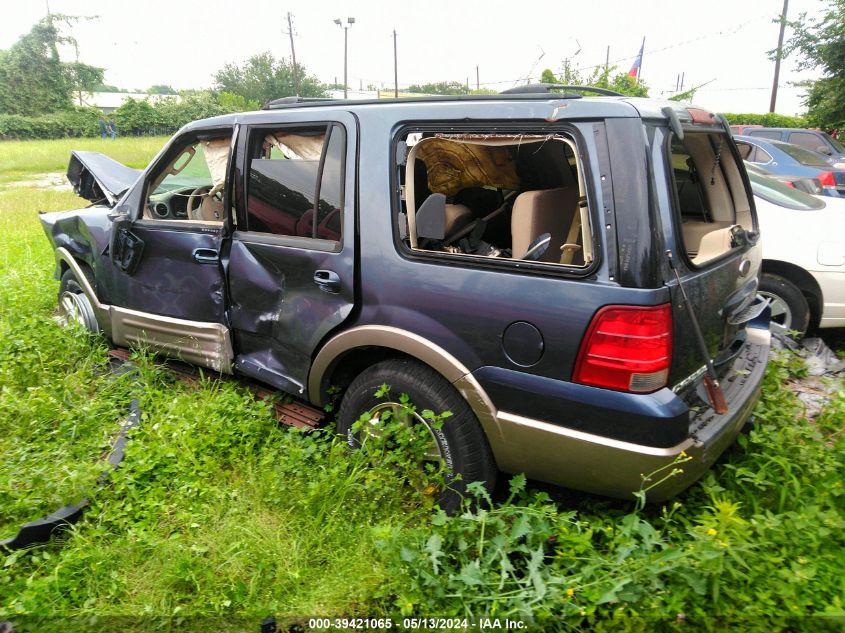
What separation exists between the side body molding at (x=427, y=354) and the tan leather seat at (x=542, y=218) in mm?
602

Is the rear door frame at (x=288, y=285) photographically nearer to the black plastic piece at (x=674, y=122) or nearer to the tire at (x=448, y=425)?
the tire at (x=448, y=425)

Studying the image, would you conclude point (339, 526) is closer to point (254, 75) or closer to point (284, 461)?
point (284, 461)

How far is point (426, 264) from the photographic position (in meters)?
2.53

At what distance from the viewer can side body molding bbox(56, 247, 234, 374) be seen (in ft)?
11.5

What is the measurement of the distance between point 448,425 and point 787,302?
3.31m

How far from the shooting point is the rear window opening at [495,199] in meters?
2.54

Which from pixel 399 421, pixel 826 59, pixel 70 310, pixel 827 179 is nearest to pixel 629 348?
pixel 399 421

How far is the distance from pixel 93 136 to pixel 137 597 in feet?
164

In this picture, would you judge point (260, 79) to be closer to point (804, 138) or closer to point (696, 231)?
point (804, 138)

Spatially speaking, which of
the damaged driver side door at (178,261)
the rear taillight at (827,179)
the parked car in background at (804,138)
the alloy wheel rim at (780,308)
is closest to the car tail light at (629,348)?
the damaged driver side door at (178,261)

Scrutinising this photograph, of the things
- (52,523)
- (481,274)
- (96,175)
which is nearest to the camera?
(481,274)

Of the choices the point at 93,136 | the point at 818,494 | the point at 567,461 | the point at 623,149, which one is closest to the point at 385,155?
the point at 623,149

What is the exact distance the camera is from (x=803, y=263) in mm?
4285

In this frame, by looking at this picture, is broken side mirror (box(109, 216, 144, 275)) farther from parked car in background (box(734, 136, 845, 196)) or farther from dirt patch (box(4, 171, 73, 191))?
dirt patch (box(4, 171, 73, 191))
